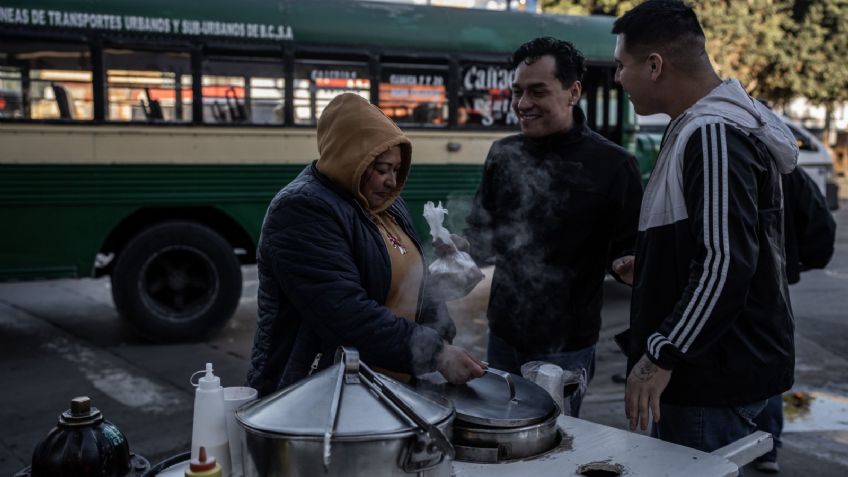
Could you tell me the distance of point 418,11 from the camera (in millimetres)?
8273

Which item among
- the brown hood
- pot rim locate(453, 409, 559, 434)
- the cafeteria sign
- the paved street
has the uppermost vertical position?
the cafeteria sign

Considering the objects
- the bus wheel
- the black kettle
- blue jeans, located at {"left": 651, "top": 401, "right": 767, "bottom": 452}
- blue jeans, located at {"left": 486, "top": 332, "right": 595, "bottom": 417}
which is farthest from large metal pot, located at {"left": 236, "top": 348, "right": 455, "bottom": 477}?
the bus wheel

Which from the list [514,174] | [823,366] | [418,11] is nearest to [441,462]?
[514,174]

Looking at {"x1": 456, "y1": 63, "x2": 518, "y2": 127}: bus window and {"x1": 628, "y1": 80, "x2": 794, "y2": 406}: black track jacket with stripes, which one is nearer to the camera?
{"x1": 628, "y1": 80, "x2": 794, "y2": 406}: black track jacket with stripes

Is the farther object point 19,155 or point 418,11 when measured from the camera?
point 418,11

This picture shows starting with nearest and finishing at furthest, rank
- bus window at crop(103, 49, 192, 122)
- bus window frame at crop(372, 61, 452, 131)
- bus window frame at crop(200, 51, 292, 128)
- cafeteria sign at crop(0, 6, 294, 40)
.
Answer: cafeteria sign at crop(0, 6, 294, 40) < bus window at crop(103, 49, 192, 122) < bus window frame at crop(200, 51, 292, 128) < bus window frame at crop(372, 61, 452, 131)

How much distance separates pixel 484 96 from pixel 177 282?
3559 mm

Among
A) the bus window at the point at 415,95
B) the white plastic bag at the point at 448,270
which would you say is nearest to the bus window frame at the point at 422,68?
the bus window at the point at 415,95

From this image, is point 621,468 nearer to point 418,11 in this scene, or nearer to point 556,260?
point 556,260

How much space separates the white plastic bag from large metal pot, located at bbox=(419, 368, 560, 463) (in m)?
0.61

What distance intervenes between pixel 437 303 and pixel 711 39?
62.7 ft

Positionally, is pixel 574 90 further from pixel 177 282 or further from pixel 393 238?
pixel 177 282

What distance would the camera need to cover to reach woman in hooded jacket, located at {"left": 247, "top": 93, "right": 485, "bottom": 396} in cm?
238

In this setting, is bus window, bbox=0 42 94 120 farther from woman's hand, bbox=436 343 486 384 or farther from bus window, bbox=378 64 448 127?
woman's hand, bbox=436 343 486 384
